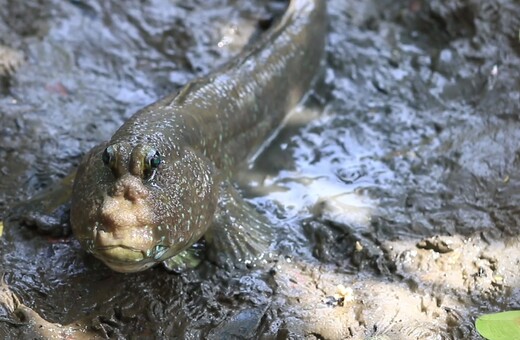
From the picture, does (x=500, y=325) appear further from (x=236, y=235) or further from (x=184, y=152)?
(x=184, y=152)

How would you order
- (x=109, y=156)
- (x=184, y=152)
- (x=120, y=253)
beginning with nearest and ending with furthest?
(x=120, y=253) < (x=109, y=156) < (x=184, y=152)

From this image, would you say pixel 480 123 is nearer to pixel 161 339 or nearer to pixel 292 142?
pixel 292 142

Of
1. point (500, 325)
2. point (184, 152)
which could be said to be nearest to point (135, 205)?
point (184, 152)

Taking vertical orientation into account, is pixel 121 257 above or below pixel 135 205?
below

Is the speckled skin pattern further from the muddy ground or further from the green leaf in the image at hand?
the green leaf

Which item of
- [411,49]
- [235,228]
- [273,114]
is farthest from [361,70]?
[235,228]

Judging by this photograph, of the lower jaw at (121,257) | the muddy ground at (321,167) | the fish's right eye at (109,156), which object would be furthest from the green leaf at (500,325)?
the fish's right eye at (109,156)

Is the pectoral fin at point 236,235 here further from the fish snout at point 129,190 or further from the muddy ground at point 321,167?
the fish snout at point 129,190
